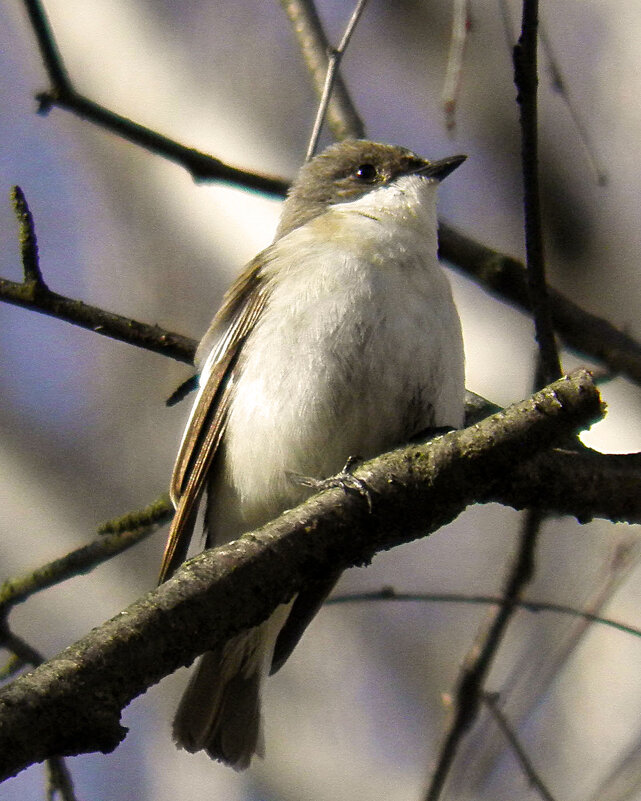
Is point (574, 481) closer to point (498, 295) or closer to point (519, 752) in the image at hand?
point (519, 752)

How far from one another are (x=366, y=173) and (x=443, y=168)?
0.38 metres

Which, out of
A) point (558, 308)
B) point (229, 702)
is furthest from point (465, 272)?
point (229, 702)

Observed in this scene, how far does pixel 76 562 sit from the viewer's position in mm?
3957

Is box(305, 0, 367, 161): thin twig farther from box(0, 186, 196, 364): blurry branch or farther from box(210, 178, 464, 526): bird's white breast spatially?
box(0, 186, 196, 364): blurry branch

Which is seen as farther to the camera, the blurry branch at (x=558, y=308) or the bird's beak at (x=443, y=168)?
the bird's beak at (x=443, y=168)

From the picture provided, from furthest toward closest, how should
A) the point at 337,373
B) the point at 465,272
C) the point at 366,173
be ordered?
the point at 366,173
the point at 465,272
the point at 337,373

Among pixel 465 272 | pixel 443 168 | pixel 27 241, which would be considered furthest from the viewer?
pixel 443 168

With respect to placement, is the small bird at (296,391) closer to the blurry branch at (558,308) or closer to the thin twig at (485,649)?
the blurry branch at (558,308)

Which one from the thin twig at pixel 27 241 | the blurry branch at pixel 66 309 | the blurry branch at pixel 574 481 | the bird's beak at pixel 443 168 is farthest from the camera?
the bird's beak at pixel 443 168

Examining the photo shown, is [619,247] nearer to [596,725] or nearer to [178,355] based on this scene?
[596,725]

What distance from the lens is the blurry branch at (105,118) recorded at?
3891 mm

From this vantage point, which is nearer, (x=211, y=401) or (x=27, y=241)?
(x=27, y=241)

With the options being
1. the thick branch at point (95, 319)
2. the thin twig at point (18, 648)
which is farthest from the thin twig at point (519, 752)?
the thick branch at point (95, 319)

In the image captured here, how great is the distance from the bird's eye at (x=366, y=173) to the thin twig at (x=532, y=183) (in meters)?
1.60
